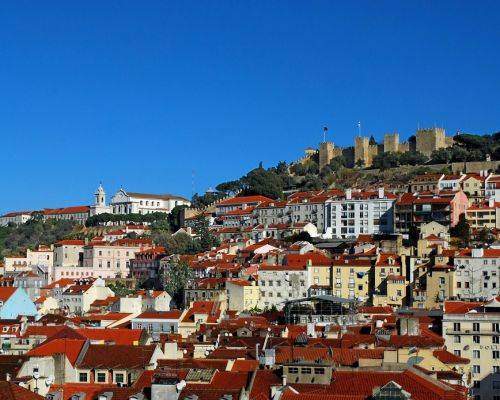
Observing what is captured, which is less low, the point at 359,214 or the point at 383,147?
the point at 383,147

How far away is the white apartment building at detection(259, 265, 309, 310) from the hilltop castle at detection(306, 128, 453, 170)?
61.2m

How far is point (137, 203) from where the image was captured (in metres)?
174

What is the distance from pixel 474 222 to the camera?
10794 cm

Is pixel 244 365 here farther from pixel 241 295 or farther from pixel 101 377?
pixel 241 295

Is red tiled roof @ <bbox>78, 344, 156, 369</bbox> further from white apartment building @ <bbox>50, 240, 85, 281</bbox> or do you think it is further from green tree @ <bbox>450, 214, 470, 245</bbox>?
white apartment building @ <bbox>50, 240, 85, 281</bbox>

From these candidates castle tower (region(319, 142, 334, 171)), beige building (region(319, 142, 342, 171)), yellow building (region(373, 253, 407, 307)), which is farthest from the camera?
castle tower (region(319, 142, 334, 171))

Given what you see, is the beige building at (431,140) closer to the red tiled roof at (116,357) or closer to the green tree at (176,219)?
the green tree at (176,219)

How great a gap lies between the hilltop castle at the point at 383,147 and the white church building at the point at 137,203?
27232 mm

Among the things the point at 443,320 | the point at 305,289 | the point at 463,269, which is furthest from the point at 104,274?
the point at 443,320

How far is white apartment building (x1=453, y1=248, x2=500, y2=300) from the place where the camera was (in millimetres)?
85250

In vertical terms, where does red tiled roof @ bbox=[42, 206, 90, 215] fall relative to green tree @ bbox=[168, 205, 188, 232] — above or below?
above

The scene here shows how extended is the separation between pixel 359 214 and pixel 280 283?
27.3m

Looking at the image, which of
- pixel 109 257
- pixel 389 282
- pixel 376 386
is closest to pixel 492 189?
pixel 389 282

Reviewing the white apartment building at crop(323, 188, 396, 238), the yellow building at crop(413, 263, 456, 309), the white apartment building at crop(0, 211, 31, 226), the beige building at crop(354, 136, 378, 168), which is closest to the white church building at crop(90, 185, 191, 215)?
the white apartment building at crop(0, 211, 31, 226)
